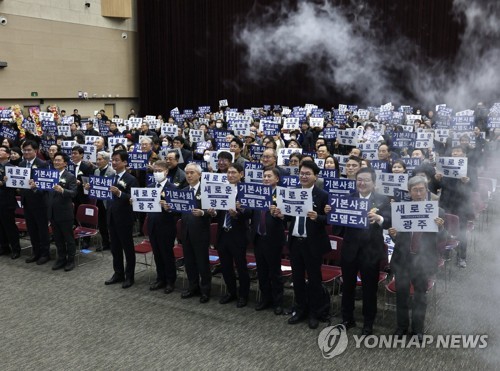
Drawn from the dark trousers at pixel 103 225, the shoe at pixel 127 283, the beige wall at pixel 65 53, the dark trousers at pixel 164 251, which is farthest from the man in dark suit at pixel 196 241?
the beige wall at pixel 65 53

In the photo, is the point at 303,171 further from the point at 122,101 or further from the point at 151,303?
the point at 122,101

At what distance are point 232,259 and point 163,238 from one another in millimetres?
1015

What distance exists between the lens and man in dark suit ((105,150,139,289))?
7148mm

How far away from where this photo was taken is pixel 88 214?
846cm

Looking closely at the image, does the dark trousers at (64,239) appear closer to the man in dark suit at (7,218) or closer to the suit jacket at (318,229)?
the man in dark suit at (7,218)

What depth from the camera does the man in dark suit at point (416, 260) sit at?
17.3ft

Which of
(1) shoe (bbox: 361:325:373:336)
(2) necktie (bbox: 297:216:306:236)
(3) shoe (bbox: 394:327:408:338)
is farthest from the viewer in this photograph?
(2) necktie (bbox: 297:216:306:236)

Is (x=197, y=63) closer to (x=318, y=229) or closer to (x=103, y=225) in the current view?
(x=103, y=225)

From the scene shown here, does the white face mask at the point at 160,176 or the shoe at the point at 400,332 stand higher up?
the white face mask at the point at 160,176

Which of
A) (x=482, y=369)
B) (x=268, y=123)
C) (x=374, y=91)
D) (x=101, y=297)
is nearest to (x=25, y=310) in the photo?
(x=101, y=297)

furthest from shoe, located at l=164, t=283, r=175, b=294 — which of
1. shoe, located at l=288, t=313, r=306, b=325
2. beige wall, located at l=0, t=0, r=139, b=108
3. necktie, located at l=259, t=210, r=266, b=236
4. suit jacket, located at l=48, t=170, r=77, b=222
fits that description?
beige wall, located at l=0, t=0, r=139, b=108

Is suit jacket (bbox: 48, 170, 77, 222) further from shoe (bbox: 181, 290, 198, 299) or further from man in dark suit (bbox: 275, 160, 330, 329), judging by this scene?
man in dark suit (bbox: 275, 160, 330, 329)

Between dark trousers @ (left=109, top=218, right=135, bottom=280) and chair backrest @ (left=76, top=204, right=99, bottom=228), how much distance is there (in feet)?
3.76

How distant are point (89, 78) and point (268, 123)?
1533 centimetres
